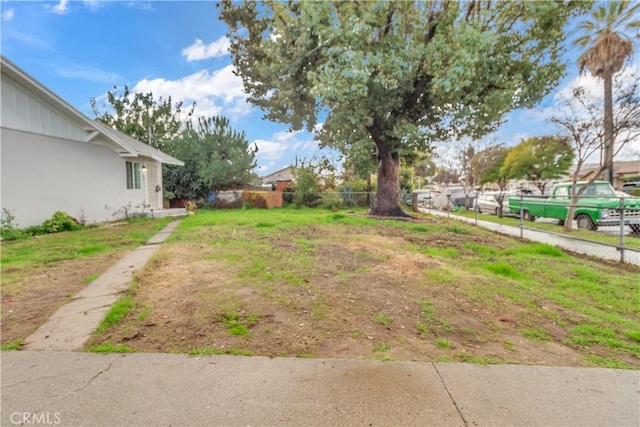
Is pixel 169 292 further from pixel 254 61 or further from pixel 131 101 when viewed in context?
pixel 131 101

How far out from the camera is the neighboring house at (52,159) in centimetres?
814

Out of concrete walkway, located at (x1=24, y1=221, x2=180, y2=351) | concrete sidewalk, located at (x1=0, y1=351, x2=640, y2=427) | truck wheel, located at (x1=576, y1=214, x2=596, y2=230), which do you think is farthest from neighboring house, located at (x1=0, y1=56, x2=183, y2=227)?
truck wheel, located at (x1=576, y1=214, x2=596, y2=230)

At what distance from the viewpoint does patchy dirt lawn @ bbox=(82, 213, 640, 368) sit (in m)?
2.52

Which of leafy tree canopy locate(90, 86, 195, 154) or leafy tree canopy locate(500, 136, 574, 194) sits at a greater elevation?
leafy tree canopy locate(90, 86, 195, 154)

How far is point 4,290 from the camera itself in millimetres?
3961

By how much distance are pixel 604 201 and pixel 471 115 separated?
4815 mm

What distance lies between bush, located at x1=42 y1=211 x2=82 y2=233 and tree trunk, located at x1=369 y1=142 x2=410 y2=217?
1108cm

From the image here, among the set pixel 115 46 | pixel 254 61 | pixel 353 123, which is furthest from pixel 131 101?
pixel 353 123

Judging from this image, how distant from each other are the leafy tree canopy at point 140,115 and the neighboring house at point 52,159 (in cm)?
1593

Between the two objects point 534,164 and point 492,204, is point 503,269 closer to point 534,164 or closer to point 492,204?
point 492,204

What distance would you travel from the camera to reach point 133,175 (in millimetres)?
13422

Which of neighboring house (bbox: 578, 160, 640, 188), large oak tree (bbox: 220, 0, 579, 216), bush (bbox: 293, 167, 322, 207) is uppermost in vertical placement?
large oak tree (bbox: 220, 0, 579, 216)

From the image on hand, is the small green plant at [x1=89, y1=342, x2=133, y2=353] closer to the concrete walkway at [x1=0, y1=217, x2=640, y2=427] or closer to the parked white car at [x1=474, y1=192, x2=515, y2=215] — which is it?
the concrete walkway at [x1=0, y1=217, x2=640, y2=427]

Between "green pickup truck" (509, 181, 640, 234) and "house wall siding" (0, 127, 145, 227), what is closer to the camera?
"green pickup truck" (509, 181, 640, 234)
